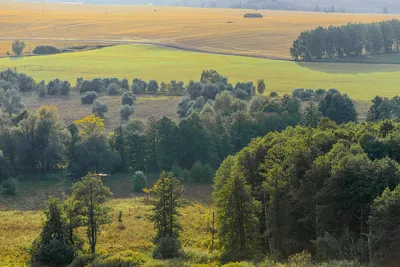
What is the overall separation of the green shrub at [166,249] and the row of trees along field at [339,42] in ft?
318

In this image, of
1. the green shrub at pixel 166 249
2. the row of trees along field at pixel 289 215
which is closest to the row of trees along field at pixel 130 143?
the row of trees along field at pixel 289 215

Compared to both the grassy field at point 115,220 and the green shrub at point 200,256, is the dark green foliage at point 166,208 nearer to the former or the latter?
the green shrub at point 200,256

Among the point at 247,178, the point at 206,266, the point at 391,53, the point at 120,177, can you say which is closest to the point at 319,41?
the point at 391,53

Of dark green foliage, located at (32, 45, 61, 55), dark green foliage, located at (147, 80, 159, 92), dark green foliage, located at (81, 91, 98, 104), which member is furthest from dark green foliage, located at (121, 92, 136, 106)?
dark green foliage, located at (32, 45, 61, 55)

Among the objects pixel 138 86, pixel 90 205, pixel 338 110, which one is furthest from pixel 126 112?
pixel 90 205

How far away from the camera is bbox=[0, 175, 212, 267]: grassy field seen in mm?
35781

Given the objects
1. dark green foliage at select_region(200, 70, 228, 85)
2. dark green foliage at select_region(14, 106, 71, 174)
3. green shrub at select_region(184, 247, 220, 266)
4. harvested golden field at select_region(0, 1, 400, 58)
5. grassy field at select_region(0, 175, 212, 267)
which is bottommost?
grassy field at select_region(0, 175, 212, 267)

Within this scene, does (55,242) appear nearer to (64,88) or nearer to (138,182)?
(138,182)

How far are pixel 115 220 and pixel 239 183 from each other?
13.7 m

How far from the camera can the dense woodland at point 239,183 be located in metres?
29.7

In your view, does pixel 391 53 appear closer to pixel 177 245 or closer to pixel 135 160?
pixel 135 160

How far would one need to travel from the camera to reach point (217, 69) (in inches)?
4456

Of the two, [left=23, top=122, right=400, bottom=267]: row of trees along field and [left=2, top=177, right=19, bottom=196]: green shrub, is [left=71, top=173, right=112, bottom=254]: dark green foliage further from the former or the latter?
[left=2, top=177, right=19, bottom=196]: green shrub

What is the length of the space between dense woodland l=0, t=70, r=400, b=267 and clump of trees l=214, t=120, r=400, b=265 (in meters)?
0.06
